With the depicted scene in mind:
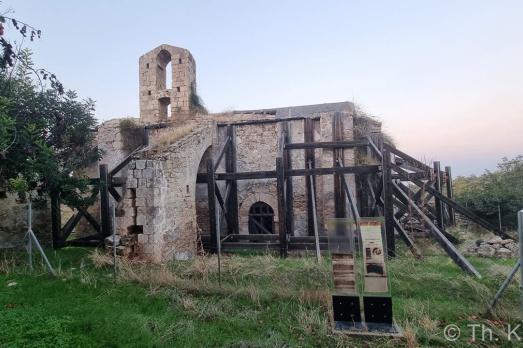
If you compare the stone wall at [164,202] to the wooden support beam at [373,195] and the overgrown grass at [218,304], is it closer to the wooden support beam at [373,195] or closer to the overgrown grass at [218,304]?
the overgrown grass at [218,304]

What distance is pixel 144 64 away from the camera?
42.2 feet

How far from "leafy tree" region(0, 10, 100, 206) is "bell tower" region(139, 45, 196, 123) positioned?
3830 mm

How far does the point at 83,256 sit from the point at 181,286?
4201 millimetres

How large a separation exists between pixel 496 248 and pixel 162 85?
1231 centimetres

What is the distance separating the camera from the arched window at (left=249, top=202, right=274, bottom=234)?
11.0m

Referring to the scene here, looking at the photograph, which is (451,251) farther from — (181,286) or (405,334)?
(181,286)

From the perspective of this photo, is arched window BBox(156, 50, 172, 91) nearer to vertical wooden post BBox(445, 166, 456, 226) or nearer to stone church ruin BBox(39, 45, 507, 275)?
stone church ruin BBox(39, 45, 507, 275)

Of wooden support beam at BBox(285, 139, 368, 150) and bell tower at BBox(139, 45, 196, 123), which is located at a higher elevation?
bell tower at BBox(139, 45, 196, 123)

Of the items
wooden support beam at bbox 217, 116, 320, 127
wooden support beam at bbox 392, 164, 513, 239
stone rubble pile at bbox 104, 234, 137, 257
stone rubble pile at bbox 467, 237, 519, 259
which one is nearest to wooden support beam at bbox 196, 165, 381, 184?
wooden support beam at bbox 392, 164, 513, 239

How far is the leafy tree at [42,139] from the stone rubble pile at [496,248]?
9.78 m

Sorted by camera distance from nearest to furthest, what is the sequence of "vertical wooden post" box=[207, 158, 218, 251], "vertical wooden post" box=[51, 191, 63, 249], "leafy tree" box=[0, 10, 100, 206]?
"leafy tree" box=[0, 10, 100, 206] < "vertical wooden post" box=[207, 158, 218, 251] < "vertical wooden post" box=[51, 191, 63, 249]

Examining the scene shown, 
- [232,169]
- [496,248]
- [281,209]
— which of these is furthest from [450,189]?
[232,169]

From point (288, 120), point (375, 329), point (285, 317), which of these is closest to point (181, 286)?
point (285, 317)

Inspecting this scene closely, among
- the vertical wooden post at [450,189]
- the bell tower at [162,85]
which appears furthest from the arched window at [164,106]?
the vertical wooden post at [450,189]
